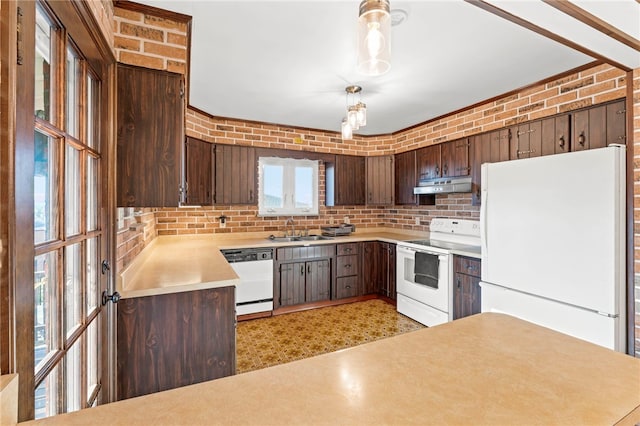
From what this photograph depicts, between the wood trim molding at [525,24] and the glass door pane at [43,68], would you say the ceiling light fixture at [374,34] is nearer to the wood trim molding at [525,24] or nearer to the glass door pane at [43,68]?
the wood trim molding at [525,24]

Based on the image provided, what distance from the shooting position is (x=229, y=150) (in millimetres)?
3592

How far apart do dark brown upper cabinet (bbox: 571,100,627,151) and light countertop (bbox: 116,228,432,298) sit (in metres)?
2.73

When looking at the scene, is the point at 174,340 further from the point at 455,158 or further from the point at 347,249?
the point at 455,158

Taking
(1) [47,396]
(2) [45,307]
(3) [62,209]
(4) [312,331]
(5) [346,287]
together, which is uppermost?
(3) [62,209]

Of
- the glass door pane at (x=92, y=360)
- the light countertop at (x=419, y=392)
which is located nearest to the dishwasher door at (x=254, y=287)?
the glass door pane at (x=92, y=360)

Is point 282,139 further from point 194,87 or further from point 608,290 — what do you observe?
point 608,290

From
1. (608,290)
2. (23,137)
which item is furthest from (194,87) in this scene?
(608,290)

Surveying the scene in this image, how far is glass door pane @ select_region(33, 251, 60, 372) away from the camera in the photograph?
814 millimetres

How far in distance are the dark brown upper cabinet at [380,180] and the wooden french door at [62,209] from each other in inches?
136

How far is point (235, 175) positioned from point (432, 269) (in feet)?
8.32

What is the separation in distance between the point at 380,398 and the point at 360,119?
7.38 ft

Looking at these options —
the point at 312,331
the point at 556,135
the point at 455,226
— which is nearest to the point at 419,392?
the point at 312,331

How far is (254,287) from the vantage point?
3.36 meters

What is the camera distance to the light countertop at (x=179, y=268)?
5.14 feet
